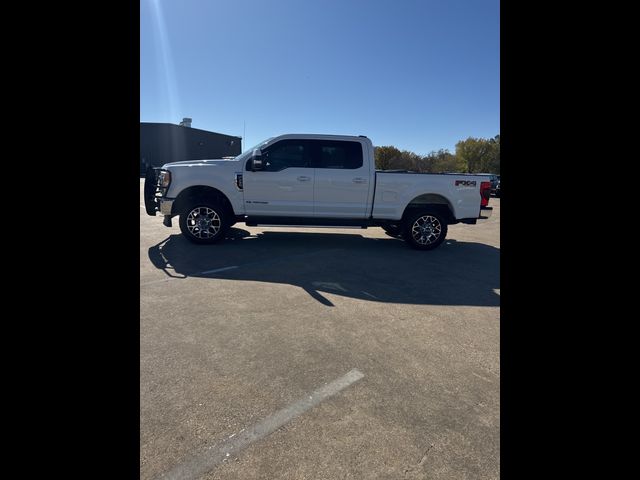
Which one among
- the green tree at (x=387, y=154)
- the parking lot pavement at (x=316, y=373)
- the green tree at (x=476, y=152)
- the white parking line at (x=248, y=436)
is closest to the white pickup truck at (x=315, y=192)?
the parking lot pavement at (x=316, y=373)

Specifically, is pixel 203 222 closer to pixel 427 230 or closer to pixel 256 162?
pixel 256 162

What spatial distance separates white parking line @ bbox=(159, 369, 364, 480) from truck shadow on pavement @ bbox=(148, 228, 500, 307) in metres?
1.69

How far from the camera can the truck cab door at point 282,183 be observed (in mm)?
6727

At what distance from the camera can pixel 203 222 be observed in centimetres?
672

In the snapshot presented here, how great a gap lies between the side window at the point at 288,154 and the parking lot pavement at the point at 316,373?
254cm

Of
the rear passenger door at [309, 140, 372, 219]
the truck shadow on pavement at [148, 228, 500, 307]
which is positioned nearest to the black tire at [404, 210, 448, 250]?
the truck shadow on pavement at [148, 228, 500, 307]

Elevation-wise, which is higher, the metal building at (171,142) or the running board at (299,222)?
the metal building at (171,142)

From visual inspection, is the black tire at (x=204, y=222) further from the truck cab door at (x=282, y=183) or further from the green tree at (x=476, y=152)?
the green tree at (x=476, y=152)

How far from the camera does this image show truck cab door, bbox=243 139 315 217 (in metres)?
6.73

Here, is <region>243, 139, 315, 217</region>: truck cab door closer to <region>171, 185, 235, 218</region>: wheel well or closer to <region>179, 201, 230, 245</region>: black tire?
<region>171, 185, 235, 218</region>: wheel well

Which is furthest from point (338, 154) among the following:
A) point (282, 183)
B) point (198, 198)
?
point (198, 198)
